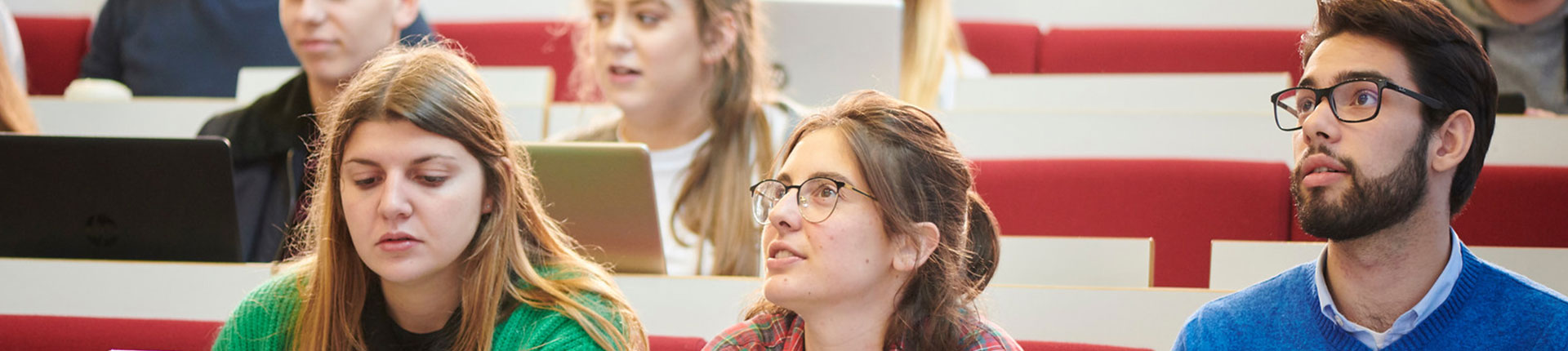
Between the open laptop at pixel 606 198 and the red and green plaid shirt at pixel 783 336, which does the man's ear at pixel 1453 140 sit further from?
the open laptop at pixel 606 198

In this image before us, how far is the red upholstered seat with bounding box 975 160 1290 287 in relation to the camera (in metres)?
1.67

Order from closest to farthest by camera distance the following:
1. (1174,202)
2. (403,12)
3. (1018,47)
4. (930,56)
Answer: (1174,202)
(403,12)
(930,56)
(1018,47)

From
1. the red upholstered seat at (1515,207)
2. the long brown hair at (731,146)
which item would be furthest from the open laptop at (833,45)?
the red upholstered seat at (1515,207)

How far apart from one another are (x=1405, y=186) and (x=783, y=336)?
0.55 m

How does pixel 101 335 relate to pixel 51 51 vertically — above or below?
below

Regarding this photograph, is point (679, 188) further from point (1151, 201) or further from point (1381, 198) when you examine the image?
point (1381, 198)

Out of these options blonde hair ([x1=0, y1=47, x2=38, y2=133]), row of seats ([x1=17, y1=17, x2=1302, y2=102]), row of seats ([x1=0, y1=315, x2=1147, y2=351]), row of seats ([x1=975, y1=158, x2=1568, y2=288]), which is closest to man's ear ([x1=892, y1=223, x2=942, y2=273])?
row of seats ([x1=0, y1=315, x2=1147, y2=351])

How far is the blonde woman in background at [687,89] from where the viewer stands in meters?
1.93

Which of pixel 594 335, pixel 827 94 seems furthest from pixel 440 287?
pixel 827 94

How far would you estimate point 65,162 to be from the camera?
151 cm

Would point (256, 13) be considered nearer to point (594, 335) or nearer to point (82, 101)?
point (82, 101)

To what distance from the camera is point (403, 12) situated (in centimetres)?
204

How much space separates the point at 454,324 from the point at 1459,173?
92 cm

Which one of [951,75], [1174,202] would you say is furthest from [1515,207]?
[951,75]
